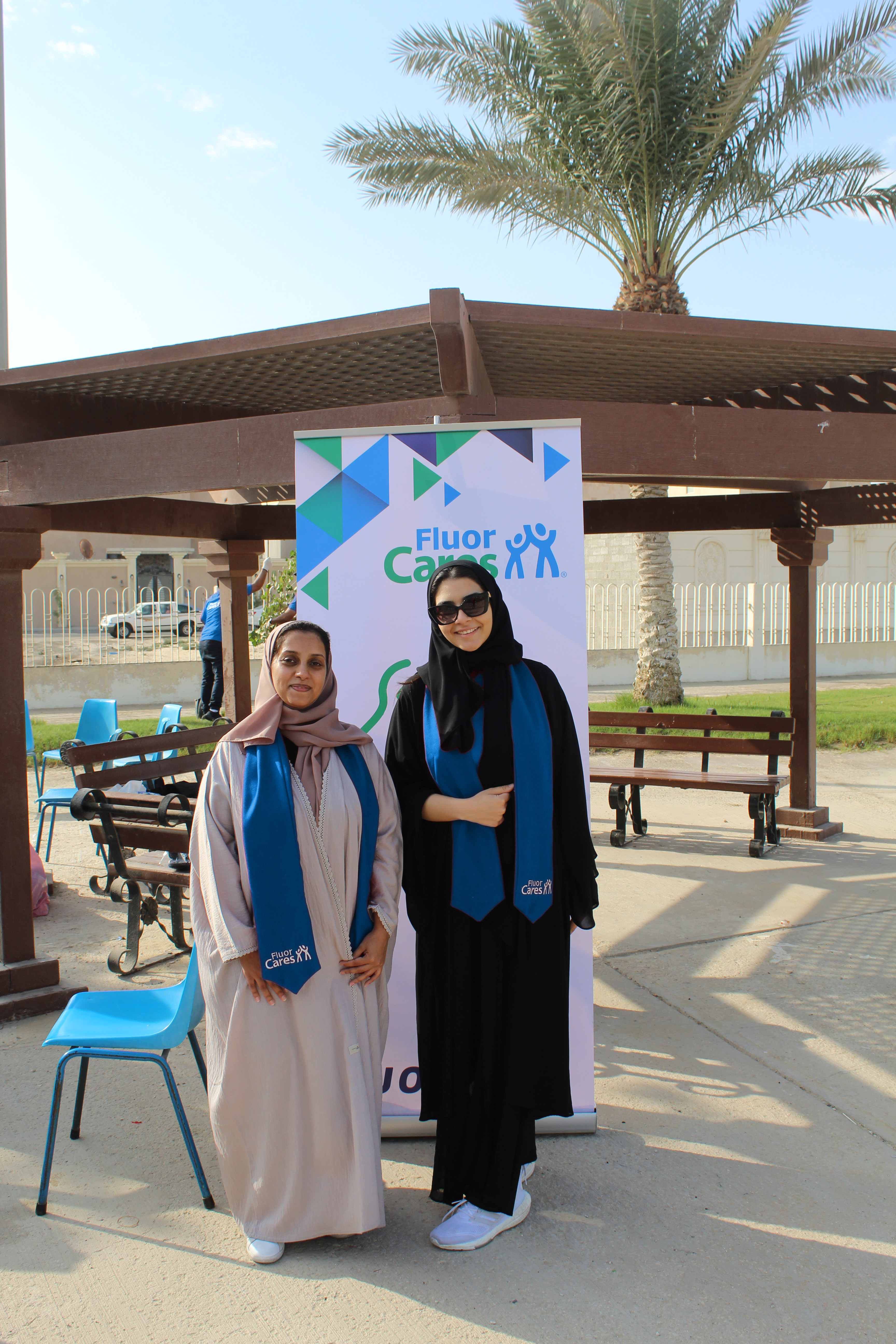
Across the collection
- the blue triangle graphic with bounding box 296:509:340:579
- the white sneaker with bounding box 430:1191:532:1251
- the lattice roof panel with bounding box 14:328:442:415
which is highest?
the lattice roof panel with bounding box 14:328:442:415

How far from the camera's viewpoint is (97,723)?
7465mm

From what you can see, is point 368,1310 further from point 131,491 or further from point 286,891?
point 131,491

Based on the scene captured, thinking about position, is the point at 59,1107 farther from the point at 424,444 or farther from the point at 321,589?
the point at 424,444

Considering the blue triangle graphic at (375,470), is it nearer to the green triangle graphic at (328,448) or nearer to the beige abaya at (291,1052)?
the green triangle graphic at (328,448)

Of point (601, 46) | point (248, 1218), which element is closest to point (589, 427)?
point (248, 1218)

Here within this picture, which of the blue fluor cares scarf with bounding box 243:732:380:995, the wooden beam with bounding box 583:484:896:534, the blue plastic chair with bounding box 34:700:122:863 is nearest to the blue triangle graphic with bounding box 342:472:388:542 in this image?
the blue fluor cares scarf with bounding box 243:732:380:995

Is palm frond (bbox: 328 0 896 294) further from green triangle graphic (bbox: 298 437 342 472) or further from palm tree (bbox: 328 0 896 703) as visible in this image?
green triangle graphic (bbox: 298 437 342 472)

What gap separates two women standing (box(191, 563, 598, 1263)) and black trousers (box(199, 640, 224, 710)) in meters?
6.50

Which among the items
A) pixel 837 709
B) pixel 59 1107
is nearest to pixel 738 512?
pixel 59 1107

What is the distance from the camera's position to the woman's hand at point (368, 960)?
8.50ft

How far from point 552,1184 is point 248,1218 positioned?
0.89 meters

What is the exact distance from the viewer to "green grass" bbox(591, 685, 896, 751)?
1135cm

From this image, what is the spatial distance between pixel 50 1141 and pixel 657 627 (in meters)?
11.2

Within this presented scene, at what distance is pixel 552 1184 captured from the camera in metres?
2.92
